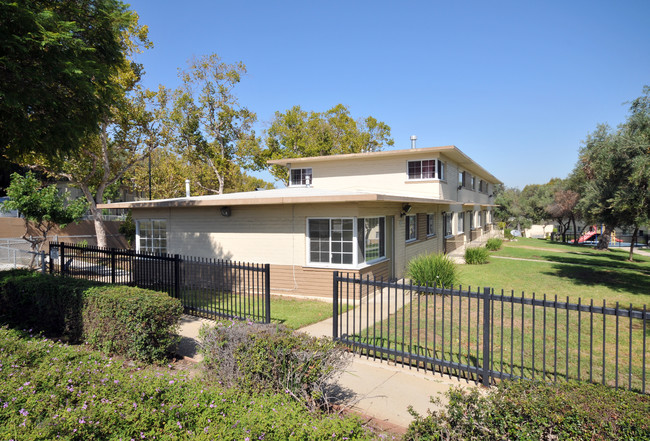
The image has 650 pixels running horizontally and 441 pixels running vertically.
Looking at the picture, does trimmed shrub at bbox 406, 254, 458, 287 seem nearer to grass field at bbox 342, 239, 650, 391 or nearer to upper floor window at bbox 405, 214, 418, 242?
grass field at bbox 342, 239, 650, 391

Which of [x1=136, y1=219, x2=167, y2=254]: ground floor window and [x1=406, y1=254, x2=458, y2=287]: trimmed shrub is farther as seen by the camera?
[x1=136, y1=219, x2=167, y2=254]: ground floor window

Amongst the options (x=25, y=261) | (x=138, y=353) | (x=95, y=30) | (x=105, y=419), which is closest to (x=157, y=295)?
(x=138, y=353)

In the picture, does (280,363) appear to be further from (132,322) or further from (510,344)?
(510,344)

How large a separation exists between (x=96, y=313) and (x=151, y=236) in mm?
8858

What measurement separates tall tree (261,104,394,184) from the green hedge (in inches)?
1053

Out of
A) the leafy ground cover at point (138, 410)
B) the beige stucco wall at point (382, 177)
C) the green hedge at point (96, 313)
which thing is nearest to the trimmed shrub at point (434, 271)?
the beige stucco wall at point (382, 177)

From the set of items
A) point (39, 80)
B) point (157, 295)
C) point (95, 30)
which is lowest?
point (157, 295)

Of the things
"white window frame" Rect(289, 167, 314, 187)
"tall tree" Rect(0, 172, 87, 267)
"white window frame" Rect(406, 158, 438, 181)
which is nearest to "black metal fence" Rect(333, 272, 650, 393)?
"white window frame" Rect(406, 158, 438, 181)

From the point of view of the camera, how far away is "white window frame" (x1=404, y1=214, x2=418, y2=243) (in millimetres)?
15330

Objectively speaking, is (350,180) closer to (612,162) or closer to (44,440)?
(612,162)

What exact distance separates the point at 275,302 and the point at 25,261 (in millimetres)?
15038

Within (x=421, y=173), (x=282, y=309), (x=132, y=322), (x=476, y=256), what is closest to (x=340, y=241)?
(x=282, y=309)

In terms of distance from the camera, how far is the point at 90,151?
813 inches

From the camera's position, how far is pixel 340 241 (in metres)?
11.3
